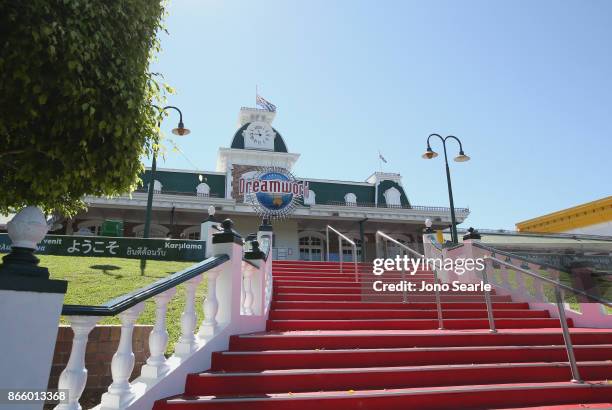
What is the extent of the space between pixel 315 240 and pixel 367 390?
66.4ft

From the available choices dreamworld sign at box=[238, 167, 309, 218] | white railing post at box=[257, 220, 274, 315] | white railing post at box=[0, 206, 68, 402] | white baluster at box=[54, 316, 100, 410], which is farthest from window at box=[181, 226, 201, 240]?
white railing post at box=[0, 206, 68, 402]

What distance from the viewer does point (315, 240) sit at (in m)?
24.2

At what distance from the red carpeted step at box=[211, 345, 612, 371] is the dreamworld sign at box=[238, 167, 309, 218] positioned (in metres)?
15.9

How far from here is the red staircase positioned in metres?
3.71

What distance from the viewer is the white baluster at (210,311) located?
4297mm

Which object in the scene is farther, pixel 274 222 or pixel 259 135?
pixel 259 135

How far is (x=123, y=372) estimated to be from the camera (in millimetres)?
2932

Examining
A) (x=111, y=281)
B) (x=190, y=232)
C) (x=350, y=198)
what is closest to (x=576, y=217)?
(x=350, y=198)

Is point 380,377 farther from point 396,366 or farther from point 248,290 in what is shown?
point 248,290

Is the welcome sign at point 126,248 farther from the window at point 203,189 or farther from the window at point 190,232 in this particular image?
the window at point 203,189

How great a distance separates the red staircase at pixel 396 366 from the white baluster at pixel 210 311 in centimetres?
29

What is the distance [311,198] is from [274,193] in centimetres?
474

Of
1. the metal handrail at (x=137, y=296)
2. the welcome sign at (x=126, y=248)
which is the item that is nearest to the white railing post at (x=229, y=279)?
the metal handrail at (x=137, y=296)

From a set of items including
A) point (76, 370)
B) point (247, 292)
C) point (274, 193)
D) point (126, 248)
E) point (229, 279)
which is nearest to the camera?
point (76, 370)
